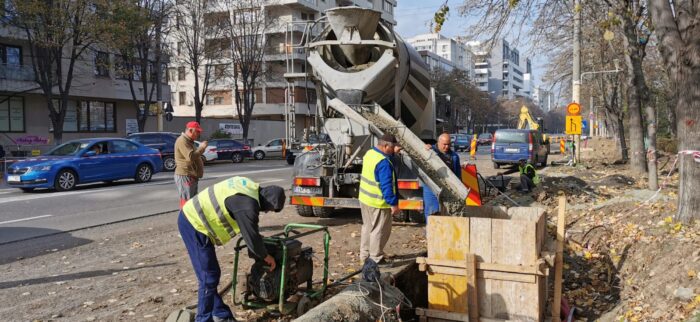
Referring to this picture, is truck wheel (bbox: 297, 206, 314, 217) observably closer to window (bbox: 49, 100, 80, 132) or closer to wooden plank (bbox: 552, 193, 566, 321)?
wooden plank (bbox: 552, 193, 566, 321)

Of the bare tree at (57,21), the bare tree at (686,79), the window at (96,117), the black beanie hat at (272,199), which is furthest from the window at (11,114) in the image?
the bare tree at (686,79)

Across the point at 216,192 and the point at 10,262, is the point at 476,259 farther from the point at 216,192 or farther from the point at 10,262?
the point at 10,262

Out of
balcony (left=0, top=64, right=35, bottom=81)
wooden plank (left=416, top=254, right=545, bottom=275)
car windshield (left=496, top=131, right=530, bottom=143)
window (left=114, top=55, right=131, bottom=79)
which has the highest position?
window (left=114, top=55, right=131, bottom=79)

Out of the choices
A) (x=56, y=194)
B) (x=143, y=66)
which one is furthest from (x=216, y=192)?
(x=143, y=66)

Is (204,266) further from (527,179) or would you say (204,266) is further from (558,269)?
(527,179)

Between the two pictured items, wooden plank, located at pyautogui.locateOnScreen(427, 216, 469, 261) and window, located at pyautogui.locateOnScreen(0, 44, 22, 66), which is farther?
window, located at pyautogui.locateOnScreen(0, 44, 22, 66)

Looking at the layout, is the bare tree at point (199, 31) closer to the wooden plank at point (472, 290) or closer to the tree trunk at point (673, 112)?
the tree trunk at point (673, 112)

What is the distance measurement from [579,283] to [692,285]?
1701 mm

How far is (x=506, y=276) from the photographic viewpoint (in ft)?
15.5

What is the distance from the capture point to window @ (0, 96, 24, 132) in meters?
27.5

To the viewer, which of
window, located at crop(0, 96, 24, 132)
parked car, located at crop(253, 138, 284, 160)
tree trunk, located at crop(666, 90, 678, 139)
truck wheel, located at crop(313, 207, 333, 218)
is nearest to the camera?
tree trunk, located at crop(666, 90, 678, 139)

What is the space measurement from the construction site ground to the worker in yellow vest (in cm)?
62

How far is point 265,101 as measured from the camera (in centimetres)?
5781

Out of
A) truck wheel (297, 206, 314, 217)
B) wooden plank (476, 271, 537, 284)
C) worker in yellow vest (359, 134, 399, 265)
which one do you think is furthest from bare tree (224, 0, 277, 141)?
wooden plank (476, 271, 537, 284)
